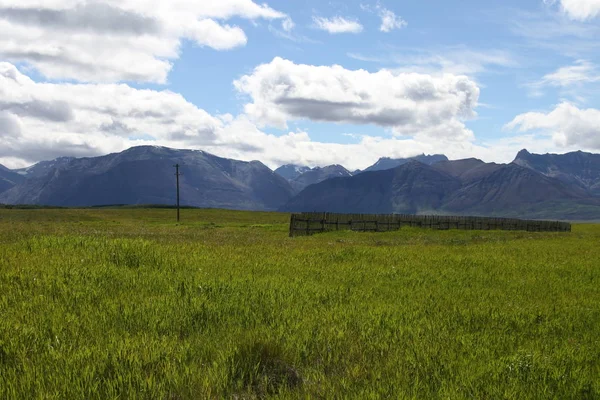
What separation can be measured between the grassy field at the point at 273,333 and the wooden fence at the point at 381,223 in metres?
34.2

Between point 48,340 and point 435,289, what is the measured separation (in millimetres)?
8398

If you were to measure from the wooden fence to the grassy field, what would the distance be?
34.2 m

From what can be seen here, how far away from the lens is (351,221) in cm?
5559

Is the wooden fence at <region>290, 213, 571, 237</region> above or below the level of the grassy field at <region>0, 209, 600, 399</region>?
below

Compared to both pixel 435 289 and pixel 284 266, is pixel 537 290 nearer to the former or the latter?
pixel 435 289

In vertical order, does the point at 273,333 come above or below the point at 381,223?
above

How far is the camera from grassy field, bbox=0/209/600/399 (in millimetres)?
4871

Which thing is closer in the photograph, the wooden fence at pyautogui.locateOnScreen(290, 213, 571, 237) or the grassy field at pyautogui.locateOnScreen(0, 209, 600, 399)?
the grassy field at pyautogui.locateOnScreen(0, 209, 600, 399)

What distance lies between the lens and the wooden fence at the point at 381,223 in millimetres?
48250

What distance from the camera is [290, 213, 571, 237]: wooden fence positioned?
158 ft

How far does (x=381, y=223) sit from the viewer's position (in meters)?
60.5

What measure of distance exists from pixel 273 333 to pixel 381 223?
55.1 metres

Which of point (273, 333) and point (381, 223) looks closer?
point (273, 333)

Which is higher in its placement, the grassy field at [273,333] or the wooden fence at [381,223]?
the grassy field at [273,333]
